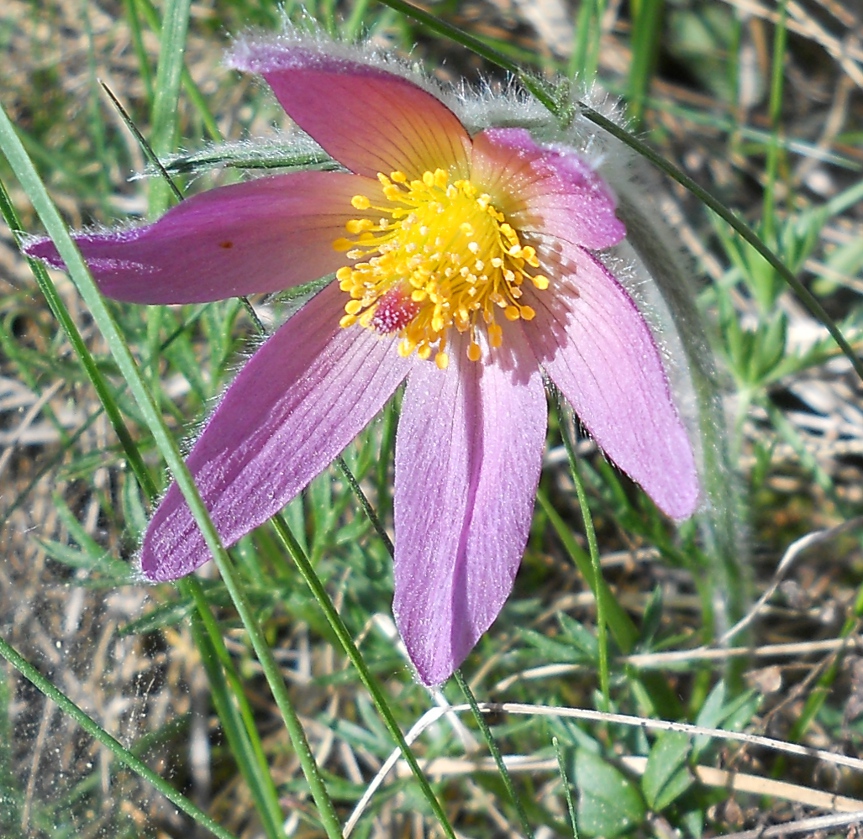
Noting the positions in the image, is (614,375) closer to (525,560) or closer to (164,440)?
(164,440)

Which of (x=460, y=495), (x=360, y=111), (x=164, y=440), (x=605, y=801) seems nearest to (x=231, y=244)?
(x=360, y=111)

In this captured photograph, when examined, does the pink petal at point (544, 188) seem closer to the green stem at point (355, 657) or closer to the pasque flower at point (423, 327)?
the pasque flower at point (423, 327)

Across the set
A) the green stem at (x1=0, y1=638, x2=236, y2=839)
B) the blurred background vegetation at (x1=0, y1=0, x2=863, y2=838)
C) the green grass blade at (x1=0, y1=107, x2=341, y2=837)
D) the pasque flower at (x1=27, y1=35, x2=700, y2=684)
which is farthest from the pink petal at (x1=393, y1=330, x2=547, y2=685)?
the green stem at (x1=0, y1=638, x2=236, y2=839)

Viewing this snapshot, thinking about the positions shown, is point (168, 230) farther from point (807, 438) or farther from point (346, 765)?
point (807, 438)

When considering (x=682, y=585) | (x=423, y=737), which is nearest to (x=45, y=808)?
(x=423, y=737)

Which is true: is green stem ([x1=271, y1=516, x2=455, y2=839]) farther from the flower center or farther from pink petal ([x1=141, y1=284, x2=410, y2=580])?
the flower center
